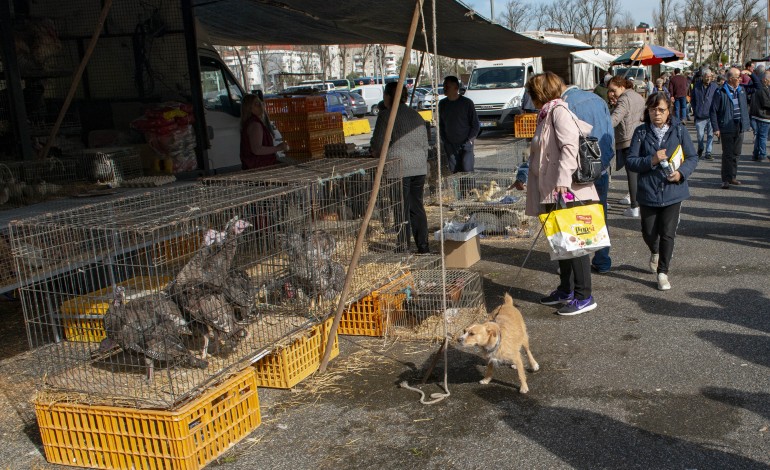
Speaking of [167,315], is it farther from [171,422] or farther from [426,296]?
[426,296]

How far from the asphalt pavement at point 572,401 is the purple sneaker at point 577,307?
64mm

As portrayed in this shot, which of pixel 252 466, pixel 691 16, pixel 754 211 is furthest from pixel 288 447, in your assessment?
pixel 691 16

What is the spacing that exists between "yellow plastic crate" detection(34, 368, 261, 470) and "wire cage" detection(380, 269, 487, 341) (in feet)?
6.13

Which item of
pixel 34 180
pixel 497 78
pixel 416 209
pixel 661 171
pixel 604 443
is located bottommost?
pixel 604 443

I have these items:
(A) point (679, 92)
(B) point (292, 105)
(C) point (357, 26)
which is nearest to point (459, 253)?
(C) point (357, 26)

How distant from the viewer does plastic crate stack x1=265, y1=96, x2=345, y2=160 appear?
31.7ft

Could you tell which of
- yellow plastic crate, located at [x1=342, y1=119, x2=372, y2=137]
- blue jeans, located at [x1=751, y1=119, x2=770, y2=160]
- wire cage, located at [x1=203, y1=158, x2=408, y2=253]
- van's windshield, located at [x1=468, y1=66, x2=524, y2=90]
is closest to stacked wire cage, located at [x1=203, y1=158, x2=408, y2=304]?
wire cage, located at [x1=203, y1=158, x2=408, y2=253]

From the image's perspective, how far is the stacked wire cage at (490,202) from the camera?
353 inches

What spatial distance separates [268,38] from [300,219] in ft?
26.4

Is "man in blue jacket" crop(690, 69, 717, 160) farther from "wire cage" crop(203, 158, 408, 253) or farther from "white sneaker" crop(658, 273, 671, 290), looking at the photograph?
"wire cage" crop(203, 158, 408, 253)

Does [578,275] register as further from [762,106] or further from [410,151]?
[762,106]

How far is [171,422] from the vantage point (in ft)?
12.4

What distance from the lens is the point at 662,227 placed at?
6598 mm

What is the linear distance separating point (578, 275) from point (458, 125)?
15.1 ft
